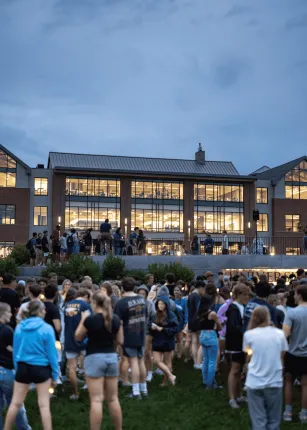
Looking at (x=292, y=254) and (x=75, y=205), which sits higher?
(x=75, y=205)

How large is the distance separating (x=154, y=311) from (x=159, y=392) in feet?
4.87

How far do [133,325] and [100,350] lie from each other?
96.0 inches

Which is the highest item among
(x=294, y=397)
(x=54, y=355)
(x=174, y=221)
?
(x=174, y=221)

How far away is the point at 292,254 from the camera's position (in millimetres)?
35031

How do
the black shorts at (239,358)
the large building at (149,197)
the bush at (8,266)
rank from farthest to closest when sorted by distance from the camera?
1. the large building at (149,197)
2. the bush at (8,266)
3. the black shorts at (239,358)

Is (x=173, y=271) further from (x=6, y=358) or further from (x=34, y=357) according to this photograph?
(x=34, y=357)

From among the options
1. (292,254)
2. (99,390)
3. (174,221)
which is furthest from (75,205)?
(99,390)

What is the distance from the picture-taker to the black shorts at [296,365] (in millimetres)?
7902

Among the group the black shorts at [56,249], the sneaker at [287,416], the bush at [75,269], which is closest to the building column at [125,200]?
the black shorts at [56,249]

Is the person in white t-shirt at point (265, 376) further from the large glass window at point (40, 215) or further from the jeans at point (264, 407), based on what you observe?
the large glass window at point (40, 215)

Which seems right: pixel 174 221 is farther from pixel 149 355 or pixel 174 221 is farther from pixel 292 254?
pixel 149 355

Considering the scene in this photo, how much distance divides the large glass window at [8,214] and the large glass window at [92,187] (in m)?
5.75

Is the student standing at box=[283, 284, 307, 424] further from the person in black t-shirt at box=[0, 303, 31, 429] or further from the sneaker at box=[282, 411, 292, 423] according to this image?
the person in black t-shirt at box=[0, 303, 31, 429]

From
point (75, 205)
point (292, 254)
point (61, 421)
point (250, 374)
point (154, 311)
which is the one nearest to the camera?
point (250, 374)
